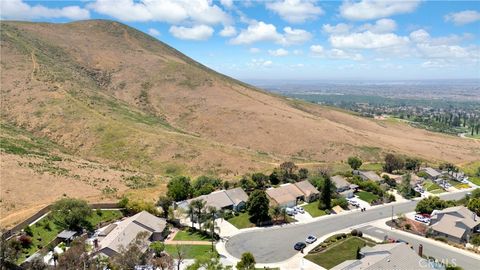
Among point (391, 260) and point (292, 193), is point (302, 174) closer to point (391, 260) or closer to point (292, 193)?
point (292, 193)

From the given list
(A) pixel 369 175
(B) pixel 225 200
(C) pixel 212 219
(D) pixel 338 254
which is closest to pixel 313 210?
(B) pixel 225 200

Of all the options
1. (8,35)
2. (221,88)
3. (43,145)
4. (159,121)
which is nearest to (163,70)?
(221,88)

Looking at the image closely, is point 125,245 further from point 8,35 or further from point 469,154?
point 8,35

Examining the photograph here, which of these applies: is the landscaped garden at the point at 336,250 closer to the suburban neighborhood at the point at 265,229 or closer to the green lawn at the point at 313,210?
the suburban neighborhood at the point at 265,229

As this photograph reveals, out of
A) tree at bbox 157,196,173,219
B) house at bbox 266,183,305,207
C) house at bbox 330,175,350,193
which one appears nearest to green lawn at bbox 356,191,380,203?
house at bbox 330,175,350,193

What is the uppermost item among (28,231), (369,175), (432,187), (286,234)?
(28,231)
